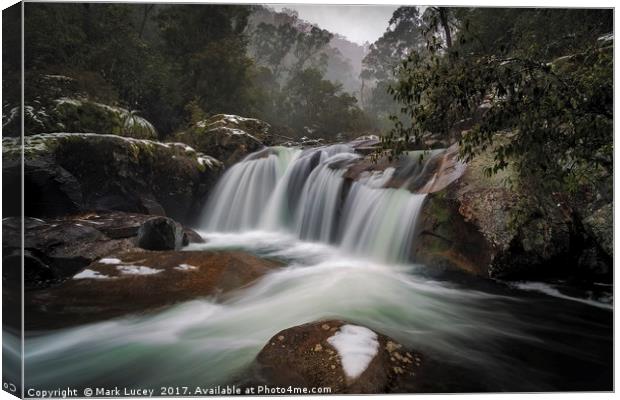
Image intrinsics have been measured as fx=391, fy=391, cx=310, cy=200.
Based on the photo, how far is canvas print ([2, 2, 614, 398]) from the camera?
2.89 meters

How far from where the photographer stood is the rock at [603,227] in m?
3.53

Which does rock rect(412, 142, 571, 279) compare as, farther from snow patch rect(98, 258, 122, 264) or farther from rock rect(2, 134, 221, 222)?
snow patch rect(98, 258, 122, 264)

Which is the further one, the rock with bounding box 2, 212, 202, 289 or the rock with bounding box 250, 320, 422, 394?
the rock with bounding box 2, 212, 202, 289

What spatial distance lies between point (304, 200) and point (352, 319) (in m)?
1.98

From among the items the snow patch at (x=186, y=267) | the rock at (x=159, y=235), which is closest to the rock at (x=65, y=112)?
the rock at (x=159, y=235)

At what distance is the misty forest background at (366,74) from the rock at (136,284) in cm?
144

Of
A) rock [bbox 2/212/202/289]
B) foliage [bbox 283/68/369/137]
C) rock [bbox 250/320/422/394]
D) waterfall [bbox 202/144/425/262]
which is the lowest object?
rock [bbox 250/320/422/394]

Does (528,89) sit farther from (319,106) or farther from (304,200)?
(304,200)

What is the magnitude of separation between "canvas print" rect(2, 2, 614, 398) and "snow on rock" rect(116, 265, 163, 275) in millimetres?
19

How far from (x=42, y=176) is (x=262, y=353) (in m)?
2.32

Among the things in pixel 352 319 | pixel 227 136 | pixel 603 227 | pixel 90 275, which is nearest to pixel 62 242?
pixel 90 275

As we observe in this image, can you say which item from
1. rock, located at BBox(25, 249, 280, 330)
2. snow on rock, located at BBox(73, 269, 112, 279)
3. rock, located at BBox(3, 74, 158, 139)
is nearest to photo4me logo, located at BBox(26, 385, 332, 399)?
rock, located at BBox(25, 249, 280, 330)

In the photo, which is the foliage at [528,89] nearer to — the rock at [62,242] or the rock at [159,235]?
the rock at [159,235]

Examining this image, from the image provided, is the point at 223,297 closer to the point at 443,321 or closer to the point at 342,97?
the point at 443,321
